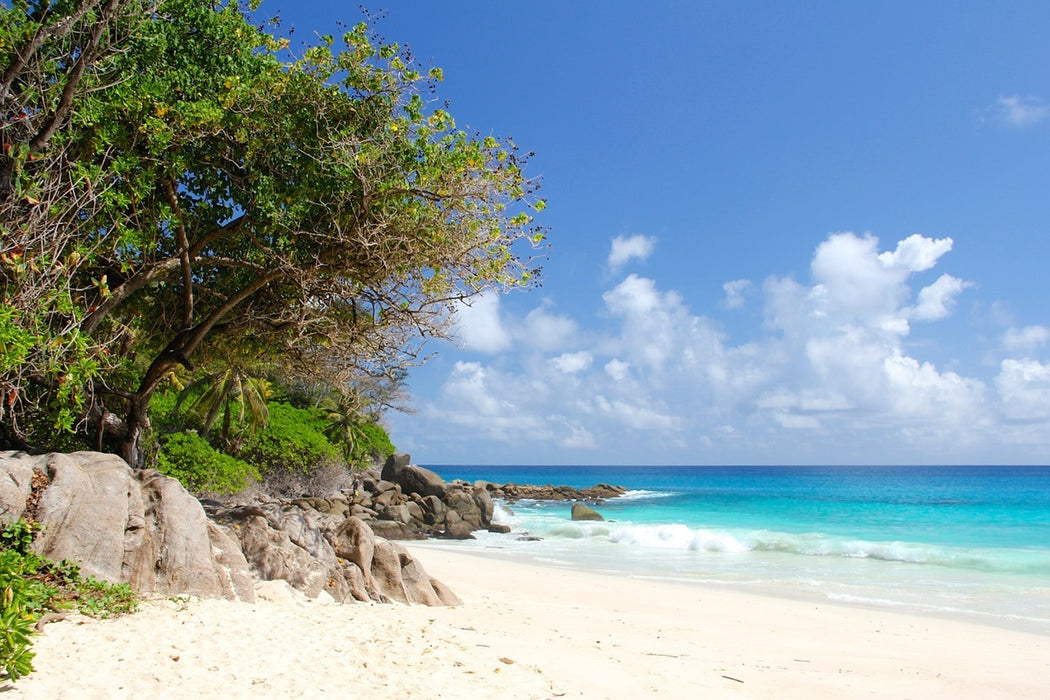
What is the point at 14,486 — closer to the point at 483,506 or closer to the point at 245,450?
the point at 245,450

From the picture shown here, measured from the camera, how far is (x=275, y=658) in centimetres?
572

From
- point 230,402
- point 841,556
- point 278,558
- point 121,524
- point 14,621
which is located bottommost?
point 841,556

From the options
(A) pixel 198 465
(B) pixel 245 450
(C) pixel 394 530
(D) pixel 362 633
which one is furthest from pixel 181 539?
(B) pixel 245 450

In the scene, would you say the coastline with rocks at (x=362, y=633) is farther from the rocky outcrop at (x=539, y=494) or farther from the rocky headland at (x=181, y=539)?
the rocky outcrop at (x=539, y=494)

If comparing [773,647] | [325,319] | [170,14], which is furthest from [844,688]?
[170,14]

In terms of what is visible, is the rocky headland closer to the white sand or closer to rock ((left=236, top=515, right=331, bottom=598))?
rock ((left=236, top=515, right=331, bottom=598))

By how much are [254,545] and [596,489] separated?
207ft

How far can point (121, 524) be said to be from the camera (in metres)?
7.11

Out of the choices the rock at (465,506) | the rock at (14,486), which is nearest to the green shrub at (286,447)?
the rock at (465,506)

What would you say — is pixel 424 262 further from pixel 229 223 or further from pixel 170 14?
pixel 170 14

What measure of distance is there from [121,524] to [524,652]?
13.3 ft

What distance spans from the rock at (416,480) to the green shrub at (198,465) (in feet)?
36.7

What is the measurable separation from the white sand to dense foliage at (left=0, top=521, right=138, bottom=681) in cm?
16

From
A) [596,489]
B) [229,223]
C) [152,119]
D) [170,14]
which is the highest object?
[170,14]
